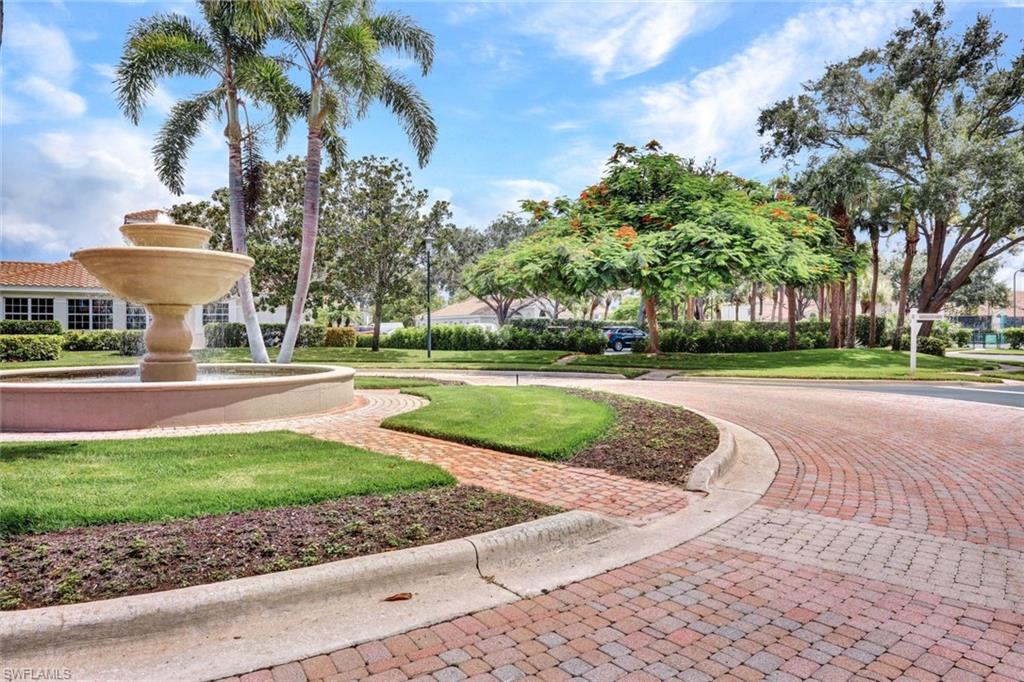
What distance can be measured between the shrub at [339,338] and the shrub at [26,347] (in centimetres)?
1427

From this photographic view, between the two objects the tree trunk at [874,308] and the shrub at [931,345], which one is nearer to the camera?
the shrub at [931,345]

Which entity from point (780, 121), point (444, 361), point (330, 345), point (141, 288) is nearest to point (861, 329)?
point (780, 121)

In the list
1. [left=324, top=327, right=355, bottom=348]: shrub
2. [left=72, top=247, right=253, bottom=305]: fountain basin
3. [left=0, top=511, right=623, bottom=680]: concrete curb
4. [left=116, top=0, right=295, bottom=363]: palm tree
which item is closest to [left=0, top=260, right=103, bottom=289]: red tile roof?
[left=324, top=327, right=355, bottom=348]: shrub

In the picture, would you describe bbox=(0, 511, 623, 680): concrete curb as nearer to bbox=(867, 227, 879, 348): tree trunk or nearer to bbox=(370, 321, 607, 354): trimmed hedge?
bbox=(370, 321, 607, 354): trimmed hedge

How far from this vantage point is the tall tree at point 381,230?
1240 inches

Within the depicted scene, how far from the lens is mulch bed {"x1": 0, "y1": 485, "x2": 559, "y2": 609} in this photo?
3498 mm

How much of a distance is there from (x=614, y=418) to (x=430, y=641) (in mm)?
6484

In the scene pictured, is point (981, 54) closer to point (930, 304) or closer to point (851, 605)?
point (930, 304)

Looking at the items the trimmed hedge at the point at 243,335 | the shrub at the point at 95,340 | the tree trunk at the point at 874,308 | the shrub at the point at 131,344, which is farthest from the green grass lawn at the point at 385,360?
the tree trunk at the point at 874,308

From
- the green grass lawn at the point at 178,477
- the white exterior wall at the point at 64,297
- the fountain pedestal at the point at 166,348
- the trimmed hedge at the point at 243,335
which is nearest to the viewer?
the green grass lawn at the point at 178,477

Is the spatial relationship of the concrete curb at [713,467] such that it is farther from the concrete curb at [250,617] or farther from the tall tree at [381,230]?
the tall tree at [381,230]

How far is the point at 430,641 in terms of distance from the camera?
10.7ft

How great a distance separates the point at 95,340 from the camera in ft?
98.6

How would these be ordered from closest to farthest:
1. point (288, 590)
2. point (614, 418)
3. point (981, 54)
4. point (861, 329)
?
point (288, 590) → point (614, 418) → point (981, 54) → point (861, 329)
